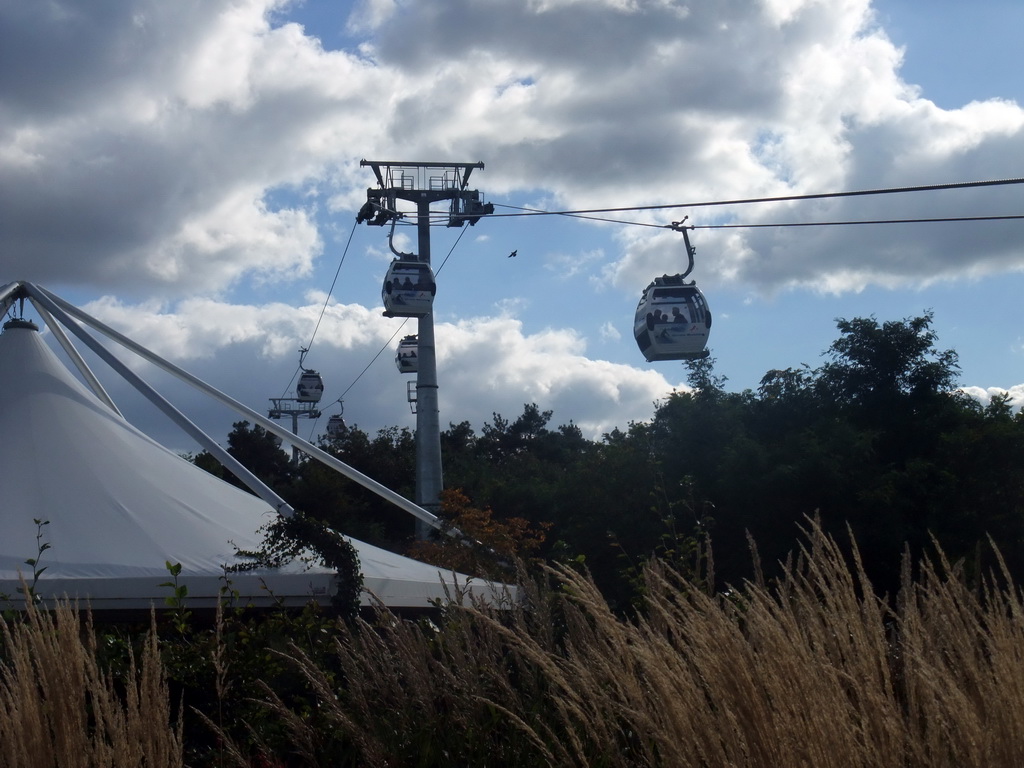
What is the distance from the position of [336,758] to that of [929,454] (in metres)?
16.4

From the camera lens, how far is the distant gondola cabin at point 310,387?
36.4 meters

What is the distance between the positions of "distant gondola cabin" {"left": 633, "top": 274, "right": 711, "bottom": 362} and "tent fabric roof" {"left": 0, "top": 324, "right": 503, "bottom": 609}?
4.83 m

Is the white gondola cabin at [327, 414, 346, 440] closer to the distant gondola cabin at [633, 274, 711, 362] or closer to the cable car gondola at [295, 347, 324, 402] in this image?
the cable car gondola at [295, 347, 324, 402]

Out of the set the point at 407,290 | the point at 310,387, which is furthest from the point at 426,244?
the point at 310,387

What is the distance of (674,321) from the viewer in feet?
43.7

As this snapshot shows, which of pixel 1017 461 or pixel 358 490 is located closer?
pixel 1017 461

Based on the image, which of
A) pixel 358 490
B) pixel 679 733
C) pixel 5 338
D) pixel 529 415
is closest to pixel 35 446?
pixel 5 338

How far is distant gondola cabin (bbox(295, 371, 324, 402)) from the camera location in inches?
1432

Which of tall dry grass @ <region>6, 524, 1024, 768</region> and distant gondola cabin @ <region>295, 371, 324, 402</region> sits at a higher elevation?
distant gondola cabin @ <region>295, 371, 324, 402</region>

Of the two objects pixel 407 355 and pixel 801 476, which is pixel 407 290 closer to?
pixel 407 355

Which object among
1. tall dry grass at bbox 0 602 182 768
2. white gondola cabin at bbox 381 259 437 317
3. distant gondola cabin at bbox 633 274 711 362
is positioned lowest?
tall dry grass at bbox 0 602 182 768

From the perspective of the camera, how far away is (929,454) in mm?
18438

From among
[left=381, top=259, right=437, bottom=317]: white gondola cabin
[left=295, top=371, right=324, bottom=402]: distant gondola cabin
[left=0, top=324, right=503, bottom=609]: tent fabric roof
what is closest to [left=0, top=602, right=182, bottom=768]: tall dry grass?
[left=0, top=324, right=503, bottom=609]: tent fabric roof

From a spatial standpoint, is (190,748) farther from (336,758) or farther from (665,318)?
(665,318)
